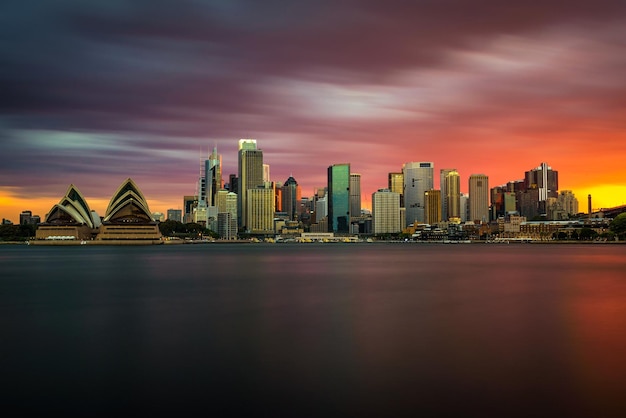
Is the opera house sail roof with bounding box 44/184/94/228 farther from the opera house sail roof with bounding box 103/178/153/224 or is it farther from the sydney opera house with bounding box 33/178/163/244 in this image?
the opera house sail roof with bounding box 103/178/153/224

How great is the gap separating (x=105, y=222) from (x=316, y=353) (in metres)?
157

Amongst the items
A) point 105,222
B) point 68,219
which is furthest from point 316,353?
point 68,219

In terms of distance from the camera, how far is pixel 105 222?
166 meters

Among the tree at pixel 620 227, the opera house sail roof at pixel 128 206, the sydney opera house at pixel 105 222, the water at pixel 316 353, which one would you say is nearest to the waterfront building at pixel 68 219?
the sydney opera house at pixel 105 222

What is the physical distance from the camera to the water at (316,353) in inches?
513

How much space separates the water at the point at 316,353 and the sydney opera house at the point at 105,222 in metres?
129

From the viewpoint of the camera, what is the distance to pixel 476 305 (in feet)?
102

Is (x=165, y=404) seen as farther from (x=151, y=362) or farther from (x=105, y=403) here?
(x=151, y=362)

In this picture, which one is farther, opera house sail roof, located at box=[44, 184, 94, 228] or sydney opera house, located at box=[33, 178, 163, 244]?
opera house sail roof, located at box=[44, 184, 94, 228]

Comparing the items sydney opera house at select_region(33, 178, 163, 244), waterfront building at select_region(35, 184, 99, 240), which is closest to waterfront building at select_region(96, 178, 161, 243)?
sydney opera house at select_region(33, 178, 163, 244)

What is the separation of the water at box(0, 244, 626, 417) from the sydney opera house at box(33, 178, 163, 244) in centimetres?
12947

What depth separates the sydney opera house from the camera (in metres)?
163

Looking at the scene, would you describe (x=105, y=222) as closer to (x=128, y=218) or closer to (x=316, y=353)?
(x=128, y=218)

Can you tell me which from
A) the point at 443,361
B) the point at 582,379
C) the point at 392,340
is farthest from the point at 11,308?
the point at 582,379
